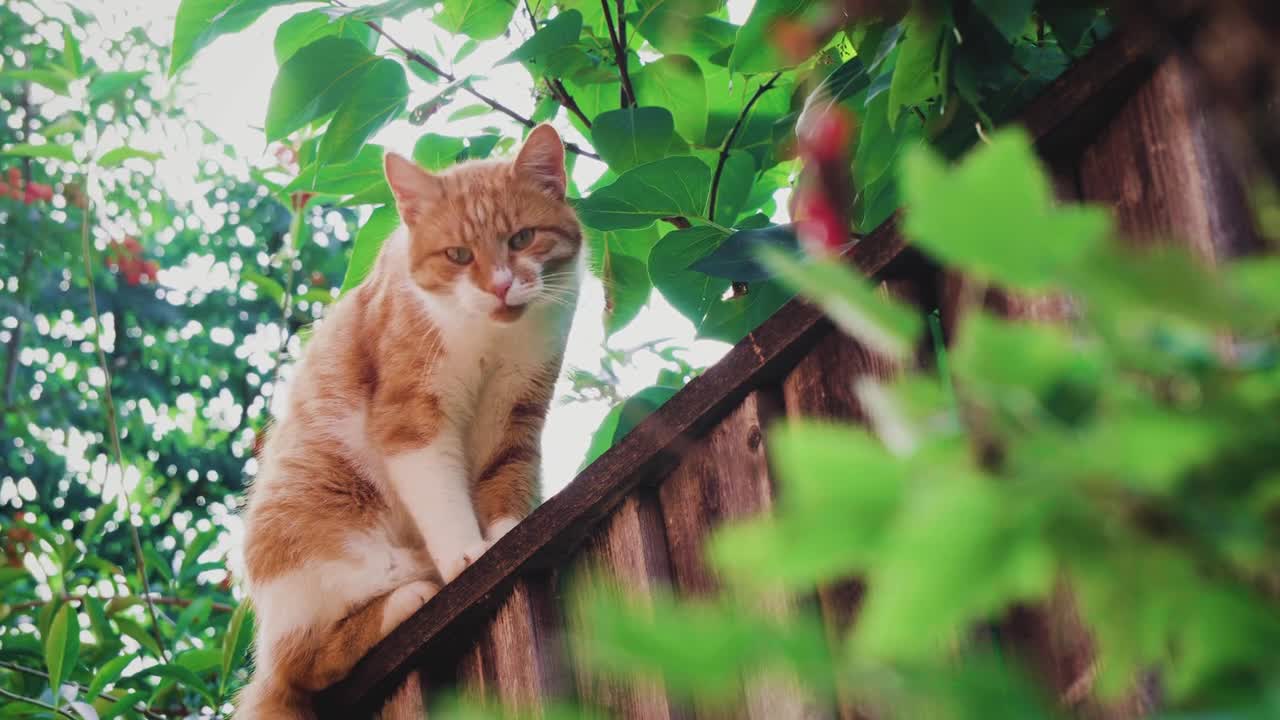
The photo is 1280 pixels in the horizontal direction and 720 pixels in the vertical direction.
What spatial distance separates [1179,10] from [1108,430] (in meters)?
0.18

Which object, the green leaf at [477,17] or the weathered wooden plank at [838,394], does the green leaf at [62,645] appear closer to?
the green leaf at [477,17]

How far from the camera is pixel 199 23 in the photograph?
1.89 metres

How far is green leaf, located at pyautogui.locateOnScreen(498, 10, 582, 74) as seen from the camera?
1.92 metres

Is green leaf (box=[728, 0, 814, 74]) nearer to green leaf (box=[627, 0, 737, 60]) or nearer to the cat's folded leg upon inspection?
green leaf (box=[627, 0, 737, 60])

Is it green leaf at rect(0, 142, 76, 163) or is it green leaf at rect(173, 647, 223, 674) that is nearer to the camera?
green leaf at rect(0, 142, 76, 163)

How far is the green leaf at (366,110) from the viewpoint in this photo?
80.6 inches

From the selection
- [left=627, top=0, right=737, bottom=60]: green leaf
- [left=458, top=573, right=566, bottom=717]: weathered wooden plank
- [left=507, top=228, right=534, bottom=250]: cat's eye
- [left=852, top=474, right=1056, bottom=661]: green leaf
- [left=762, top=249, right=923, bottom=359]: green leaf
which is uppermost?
[left=507, top=228, right=534, bottom=250]: cat's eye

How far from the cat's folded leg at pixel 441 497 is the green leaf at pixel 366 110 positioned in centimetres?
69

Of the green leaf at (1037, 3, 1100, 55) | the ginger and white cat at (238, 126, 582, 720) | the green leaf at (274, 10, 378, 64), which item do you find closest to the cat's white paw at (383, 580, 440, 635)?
the ginger and white cat at (238, 126, 582, 720)

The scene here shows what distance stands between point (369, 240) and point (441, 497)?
643mm

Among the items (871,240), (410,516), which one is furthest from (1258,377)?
(410,516)

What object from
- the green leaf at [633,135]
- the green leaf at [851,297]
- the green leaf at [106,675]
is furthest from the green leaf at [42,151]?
the green leaf at [851,297]

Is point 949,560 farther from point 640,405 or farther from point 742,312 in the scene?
point 640,405

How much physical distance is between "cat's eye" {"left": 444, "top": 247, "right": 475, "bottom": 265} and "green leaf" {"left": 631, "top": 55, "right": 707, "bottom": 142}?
90 centimetres
